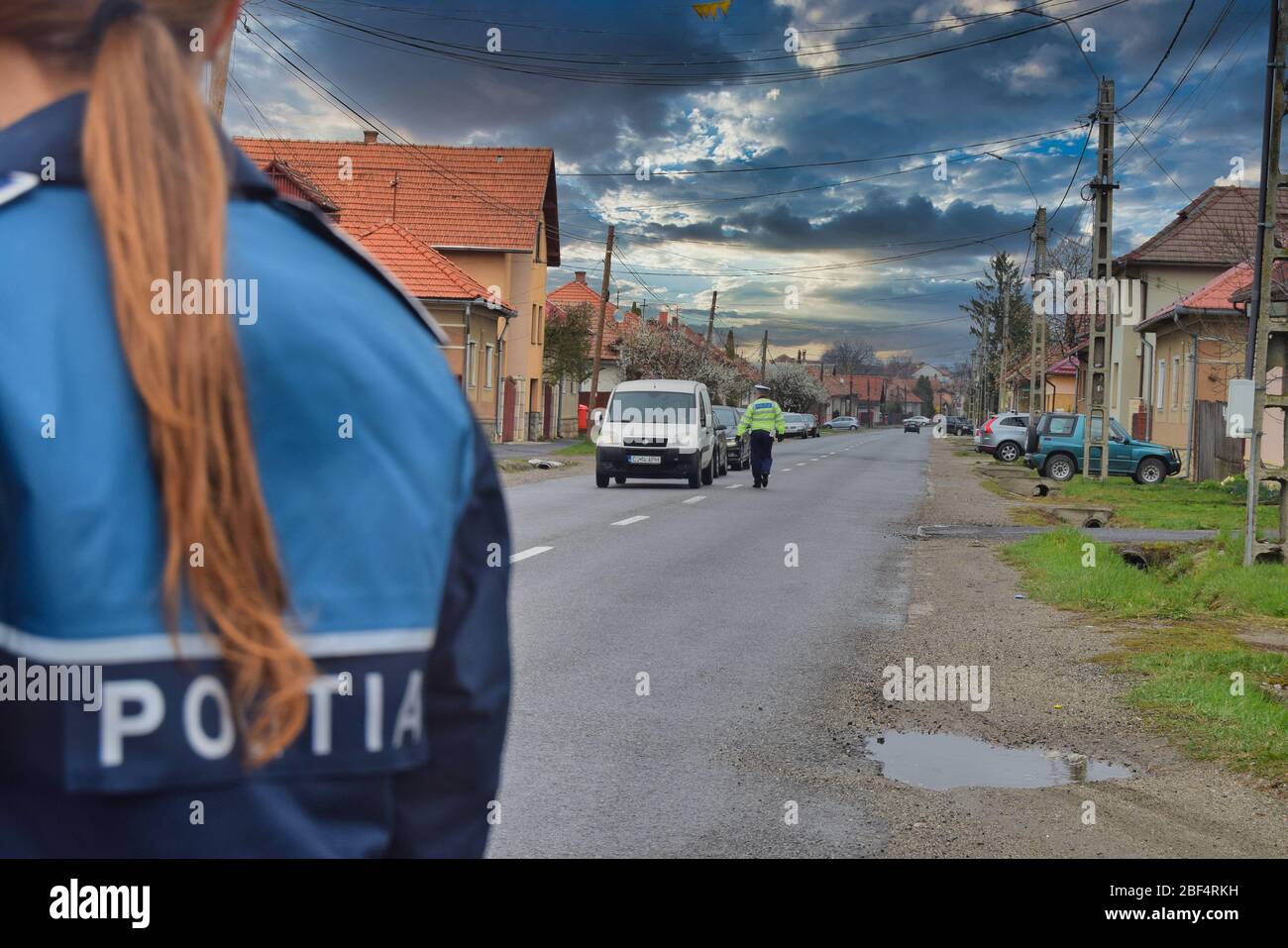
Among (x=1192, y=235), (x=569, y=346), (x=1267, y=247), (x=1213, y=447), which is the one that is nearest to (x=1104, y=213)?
(x=1213, y=447)

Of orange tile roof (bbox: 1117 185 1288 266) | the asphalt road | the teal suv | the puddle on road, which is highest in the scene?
orange tile roof (bbox: 1117 185 1288 266)

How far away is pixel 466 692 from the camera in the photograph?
4.31ft

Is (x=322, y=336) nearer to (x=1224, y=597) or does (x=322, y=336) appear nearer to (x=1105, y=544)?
(x=1224, y=597)

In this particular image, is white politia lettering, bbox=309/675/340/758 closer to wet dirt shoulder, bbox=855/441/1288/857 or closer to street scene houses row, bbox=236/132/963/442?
wet dirt shoulder, bbox=855/441/1288/857

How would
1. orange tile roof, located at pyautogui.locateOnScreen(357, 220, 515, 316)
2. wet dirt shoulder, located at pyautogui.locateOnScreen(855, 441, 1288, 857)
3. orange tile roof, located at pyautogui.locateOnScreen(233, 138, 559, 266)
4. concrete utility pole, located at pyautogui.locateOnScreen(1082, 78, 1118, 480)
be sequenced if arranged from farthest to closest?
orange tile roof, located at pyautogui.locateOnScreen(233, 138, 559, 266) < orange tile roof, located at pyautogui.locateOnScreen(357, 220, 515, 316) < concrete utility pole, located at pyautogui.locateOnScreen(1082, 78, 1118, 480) < wet dirt shoulder, located at pyautogui.locateOnScreen(855, 441, 1288, 857)

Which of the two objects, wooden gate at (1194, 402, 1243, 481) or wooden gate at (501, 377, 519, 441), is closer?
wooden gate at (1194, 402, 1243, 481)

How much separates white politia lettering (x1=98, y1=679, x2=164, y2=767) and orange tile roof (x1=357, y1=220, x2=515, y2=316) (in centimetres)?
4062

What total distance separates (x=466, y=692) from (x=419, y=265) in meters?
42.9

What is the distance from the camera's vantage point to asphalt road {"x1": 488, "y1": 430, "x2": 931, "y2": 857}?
5.04 meters

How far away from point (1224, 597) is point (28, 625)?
37.6 ft

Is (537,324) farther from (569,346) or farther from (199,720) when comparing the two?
(199,720)

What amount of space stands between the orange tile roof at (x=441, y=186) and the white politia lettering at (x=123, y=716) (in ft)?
162

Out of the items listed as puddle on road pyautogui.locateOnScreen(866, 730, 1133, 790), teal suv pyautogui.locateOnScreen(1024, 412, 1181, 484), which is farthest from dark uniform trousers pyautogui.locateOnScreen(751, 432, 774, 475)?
puddle on road pyautogui.locateOnScreen(866, 730, 1133, 790)
